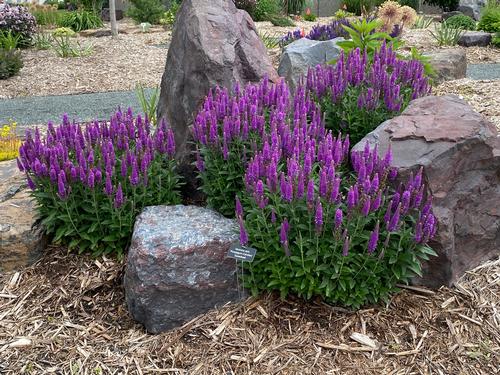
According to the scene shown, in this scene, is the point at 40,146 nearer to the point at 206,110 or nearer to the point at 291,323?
the point at 206,110

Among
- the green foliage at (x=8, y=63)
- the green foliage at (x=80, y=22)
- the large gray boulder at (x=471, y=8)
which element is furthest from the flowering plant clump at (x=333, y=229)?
the large gray boulder at (x=471, y=8)

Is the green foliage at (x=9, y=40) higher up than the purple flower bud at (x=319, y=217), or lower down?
lower down

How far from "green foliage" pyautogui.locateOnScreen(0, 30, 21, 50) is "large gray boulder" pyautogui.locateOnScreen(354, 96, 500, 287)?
1008cm

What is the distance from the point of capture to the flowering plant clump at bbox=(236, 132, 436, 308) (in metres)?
2.83

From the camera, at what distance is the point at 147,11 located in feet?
62.7

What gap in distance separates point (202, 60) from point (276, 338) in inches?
94.3

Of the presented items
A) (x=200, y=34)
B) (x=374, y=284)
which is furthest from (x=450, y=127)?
(x=200, y=34)

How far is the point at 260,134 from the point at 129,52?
32.6ft

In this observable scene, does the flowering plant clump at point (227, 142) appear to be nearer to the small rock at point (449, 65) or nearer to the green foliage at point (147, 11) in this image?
the small rock at point (449, 65)

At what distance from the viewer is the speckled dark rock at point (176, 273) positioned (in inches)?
122

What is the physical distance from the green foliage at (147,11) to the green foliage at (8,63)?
915cm

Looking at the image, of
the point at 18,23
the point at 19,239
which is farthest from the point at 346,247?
the point at 18,23

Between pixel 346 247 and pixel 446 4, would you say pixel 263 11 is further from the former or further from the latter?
pixel 346 247

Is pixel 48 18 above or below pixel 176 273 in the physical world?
above
